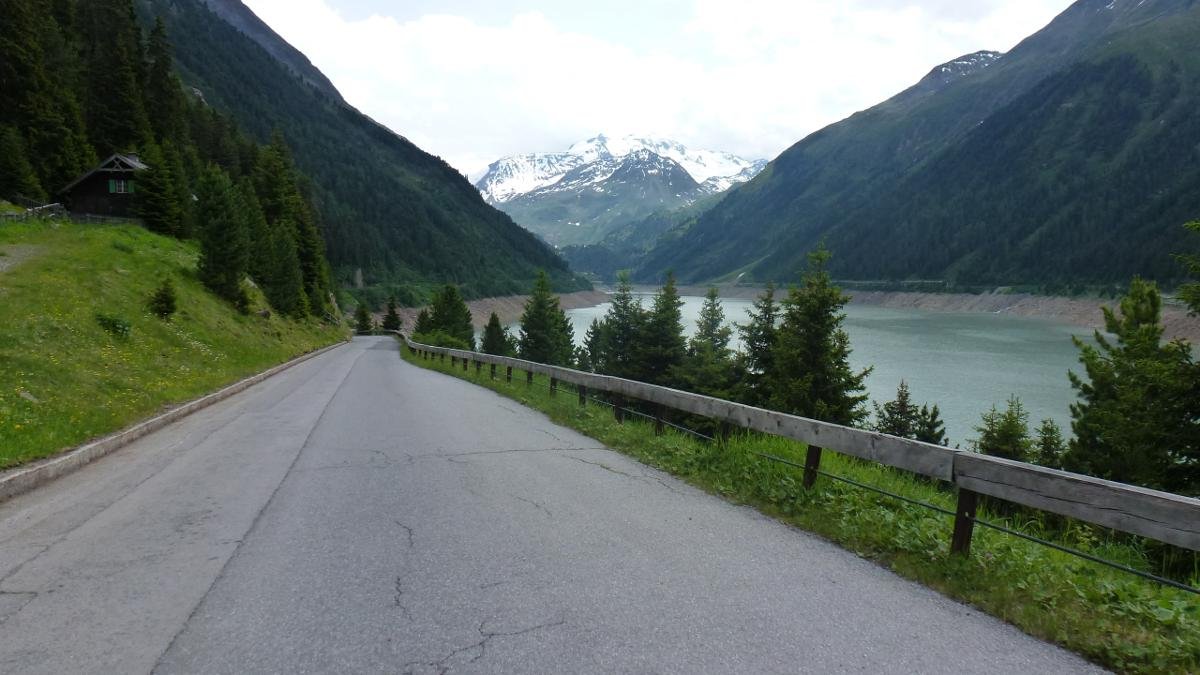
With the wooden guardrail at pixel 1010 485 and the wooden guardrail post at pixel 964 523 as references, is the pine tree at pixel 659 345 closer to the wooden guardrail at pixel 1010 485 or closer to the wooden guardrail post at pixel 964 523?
the wooden guardrail at pixel 1010 485

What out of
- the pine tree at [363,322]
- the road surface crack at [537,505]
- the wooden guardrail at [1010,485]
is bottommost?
the pine tree at [363,322]

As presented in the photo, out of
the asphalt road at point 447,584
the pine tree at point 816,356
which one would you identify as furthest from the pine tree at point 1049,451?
the asphalt road at point 447,584

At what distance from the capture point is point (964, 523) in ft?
15.2

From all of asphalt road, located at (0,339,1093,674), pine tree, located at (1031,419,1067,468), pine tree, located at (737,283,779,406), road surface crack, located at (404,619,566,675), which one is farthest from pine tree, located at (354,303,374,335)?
road surface crack, located at (404,619,566,675)

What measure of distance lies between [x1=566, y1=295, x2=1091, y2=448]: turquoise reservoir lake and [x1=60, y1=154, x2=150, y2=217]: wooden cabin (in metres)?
45.6

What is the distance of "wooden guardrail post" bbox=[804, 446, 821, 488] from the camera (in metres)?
6.34

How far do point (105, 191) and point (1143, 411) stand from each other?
60.1 metres

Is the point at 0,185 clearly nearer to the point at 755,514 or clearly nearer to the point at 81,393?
the point at 81,393

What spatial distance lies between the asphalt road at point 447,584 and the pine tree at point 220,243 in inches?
1186

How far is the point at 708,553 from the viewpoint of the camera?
15.9 feet

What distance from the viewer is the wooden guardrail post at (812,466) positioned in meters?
6.34

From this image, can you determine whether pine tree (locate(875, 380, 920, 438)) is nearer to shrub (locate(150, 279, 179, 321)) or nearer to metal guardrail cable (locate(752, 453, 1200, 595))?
metal guardrail cable (locate(752, 453, 1200, 595))

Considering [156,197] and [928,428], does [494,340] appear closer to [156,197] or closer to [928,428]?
[156,197]

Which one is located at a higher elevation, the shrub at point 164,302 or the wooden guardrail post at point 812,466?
the shrub at point 164,302
